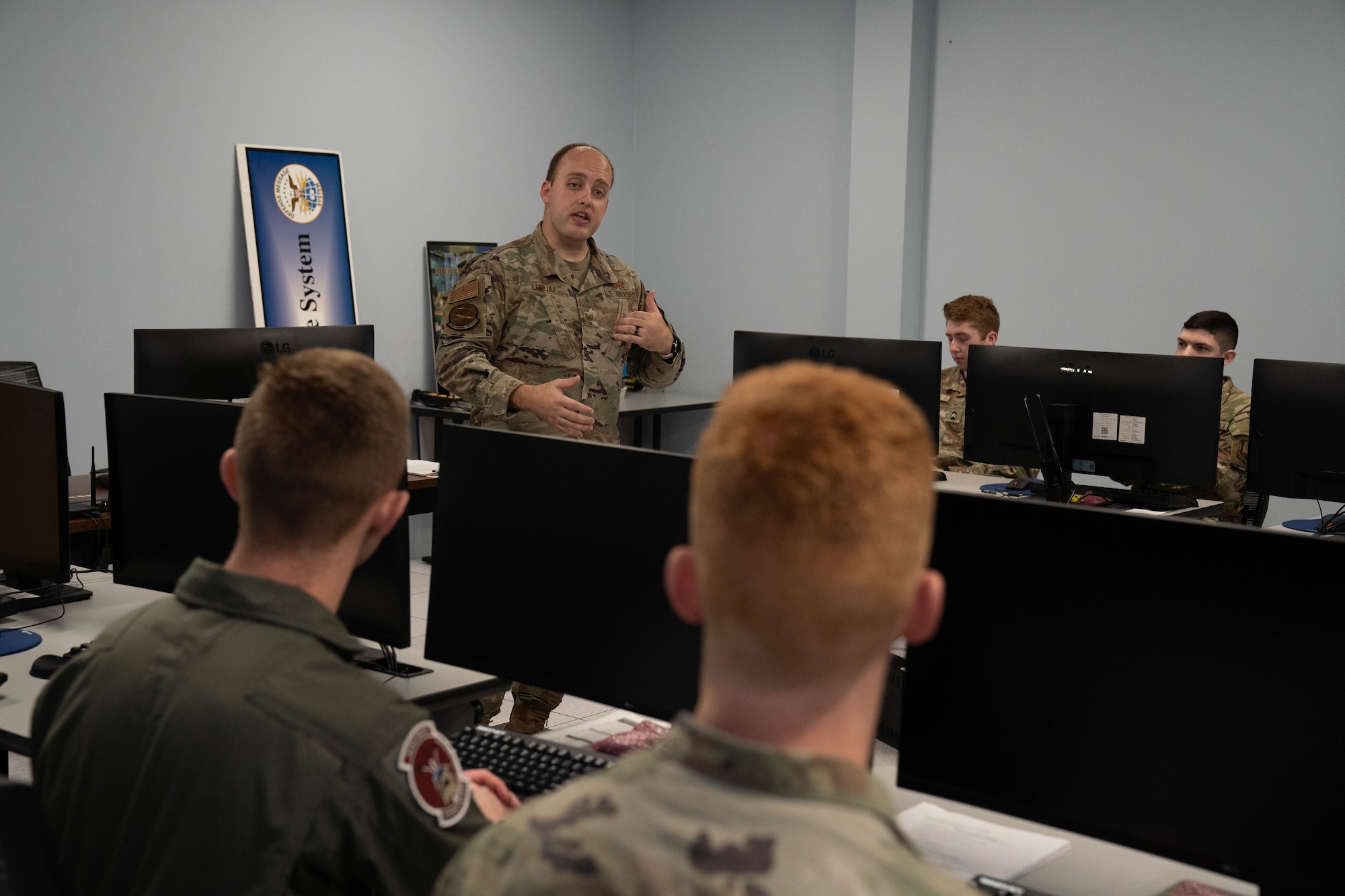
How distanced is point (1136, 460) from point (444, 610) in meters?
2.20

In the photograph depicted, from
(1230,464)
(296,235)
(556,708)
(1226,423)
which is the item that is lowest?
(556,708)

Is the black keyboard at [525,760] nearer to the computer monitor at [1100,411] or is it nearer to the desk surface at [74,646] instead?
the desk surface at [74,646]

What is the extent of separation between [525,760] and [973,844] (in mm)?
572

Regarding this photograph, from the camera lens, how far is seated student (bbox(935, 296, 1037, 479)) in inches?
170

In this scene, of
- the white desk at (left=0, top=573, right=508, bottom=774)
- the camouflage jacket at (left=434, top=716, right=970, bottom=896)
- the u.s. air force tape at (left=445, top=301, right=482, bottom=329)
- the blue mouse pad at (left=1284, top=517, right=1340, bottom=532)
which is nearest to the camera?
the camouflage jacket at (left=434, top=716, right=970, bottom=896)

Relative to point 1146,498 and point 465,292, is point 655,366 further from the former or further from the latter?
point 1146,498

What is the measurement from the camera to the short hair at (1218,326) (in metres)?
4.18

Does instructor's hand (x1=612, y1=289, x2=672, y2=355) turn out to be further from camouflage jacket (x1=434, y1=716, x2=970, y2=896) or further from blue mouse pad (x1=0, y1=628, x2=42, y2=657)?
camouflage jacket (x1=434, y1=716, x2=970, y2=896)

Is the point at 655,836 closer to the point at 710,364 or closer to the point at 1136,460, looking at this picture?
the point at 1136,460

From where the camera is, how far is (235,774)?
1134 millimetres

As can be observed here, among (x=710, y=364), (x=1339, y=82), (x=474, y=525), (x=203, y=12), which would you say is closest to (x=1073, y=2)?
(x=1339, y=82)

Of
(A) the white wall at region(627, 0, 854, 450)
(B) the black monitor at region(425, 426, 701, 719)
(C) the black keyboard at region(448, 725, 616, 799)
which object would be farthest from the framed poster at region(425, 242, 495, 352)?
(C) the black keyboard at region(448, 725, 616, 799)

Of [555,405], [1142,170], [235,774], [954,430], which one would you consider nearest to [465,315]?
[555,405]

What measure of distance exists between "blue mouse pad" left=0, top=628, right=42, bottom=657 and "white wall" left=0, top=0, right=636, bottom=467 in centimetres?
262
